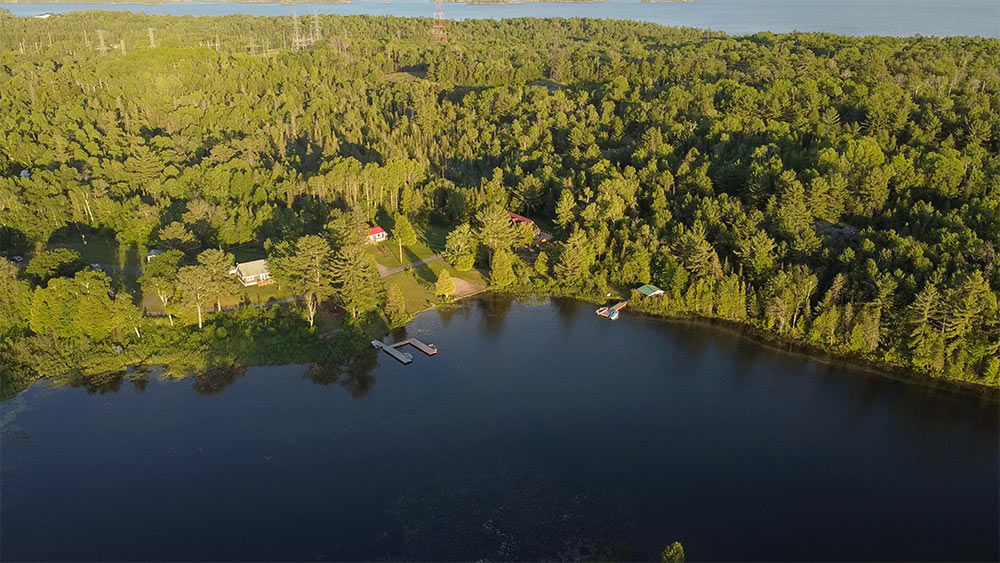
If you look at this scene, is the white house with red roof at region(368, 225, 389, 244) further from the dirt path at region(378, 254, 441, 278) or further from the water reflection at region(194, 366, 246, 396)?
the water reflection at region(194, 366, 246, 396)

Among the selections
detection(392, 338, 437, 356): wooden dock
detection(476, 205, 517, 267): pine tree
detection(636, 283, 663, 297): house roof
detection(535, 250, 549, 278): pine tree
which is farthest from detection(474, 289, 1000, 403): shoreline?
detection(392, 338, 437, 356): wooden dock

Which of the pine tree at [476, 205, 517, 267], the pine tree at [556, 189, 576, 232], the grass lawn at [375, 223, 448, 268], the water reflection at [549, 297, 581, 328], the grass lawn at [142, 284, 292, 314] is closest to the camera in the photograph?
the grass lawn at [142, 284, 292, 314]

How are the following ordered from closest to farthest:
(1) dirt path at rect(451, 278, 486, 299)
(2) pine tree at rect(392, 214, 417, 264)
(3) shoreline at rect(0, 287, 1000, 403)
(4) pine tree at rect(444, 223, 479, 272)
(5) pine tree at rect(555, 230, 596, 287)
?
1. (3) shoreline at rect(0, 287, 1000, 403)
2. (1) dirt path at rect(451, 278, 486, 299)
3. (5) pine tree at rect(555, 230, 596, 287)
4. (4) pine tree at rect(444, 223, 479, 272)
5. (2) pine tree at rect(392, 214, 417, 264)

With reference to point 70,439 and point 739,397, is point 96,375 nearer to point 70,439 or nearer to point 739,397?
point 70,439

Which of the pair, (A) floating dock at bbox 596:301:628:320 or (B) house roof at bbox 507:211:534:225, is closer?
(A) floating dock at bbox 596:301:628:320

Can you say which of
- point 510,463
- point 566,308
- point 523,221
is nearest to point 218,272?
point 566,308

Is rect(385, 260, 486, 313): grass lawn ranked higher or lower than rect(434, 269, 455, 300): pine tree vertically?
lower

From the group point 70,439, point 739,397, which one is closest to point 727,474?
point 739,397
